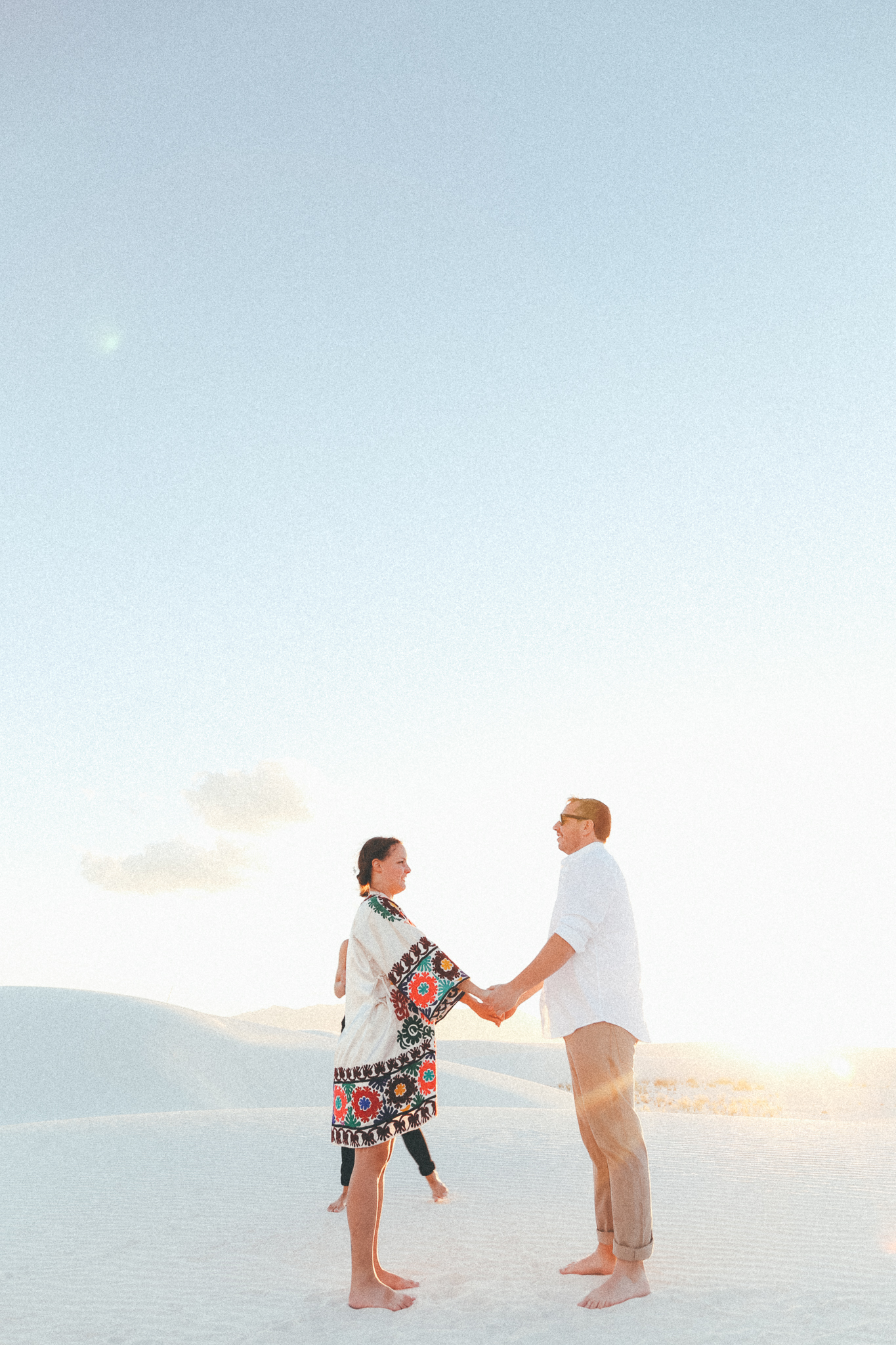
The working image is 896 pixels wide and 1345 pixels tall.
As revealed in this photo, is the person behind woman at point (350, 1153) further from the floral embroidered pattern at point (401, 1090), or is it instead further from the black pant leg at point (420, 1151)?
the floral embroidered pattern at point (401, 1090)

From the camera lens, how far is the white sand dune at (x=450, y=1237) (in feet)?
14.2

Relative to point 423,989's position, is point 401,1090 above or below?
below

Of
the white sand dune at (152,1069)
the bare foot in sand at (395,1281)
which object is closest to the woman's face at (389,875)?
the bare foot in sand at (395,1281)

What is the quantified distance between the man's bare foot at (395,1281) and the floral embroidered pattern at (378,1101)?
0.69 meters

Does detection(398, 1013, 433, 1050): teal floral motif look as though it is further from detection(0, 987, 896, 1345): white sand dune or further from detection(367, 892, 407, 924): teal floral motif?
detection(0, 987, 896, 1345): white sand dune

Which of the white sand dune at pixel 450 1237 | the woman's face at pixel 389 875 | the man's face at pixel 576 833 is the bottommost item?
the white sand dune at pixel 450 1237

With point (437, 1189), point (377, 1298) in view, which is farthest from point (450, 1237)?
point (377, 1298)

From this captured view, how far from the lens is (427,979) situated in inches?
180

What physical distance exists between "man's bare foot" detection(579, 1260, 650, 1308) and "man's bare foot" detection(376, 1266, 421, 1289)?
2.76ft

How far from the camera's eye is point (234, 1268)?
5.56 m

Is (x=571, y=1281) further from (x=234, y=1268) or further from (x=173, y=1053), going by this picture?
(x=173, y=1053)

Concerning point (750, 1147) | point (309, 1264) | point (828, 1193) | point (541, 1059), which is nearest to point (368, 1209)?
point (309, 1264)

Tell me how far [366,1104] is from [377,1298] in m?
0.84

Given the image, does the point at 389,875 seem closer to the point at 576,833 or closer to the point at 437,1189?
the point at 576,833
